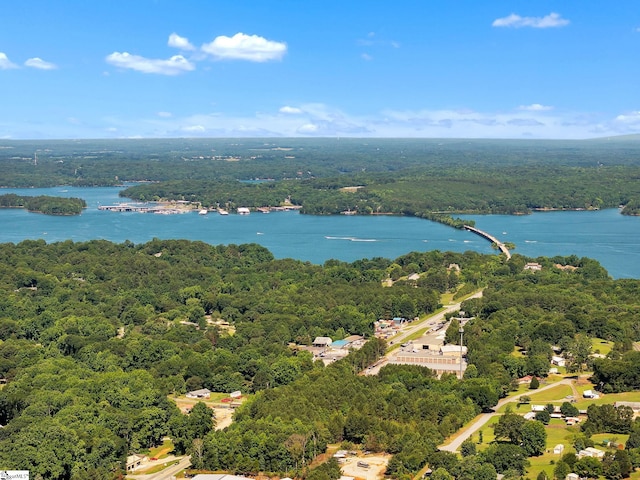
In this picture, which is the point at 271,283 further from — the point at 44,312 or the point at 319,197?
the point at 319,197

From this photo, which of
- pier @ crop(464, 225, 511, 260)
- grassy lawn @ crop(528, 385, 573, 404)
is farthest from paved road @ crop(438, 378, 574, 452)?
pier @ crop(464, 225, 511, 260)

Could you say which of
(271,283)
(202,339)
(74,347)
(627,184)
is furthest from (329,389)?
(627,184)

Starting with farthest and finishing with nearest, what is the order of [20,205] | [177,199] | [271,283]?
[177,199] → [20,205] → [271,283]

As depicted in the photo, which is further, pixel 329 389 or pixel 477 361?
pixel 477 361

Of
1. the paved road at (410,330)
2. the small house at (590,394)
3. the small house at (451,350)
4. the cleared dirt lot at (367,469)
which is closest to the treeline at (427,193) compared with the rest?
the paved road at (410,330)

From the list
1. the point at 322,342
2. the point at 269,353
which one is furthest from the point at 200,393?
the point at 322,342

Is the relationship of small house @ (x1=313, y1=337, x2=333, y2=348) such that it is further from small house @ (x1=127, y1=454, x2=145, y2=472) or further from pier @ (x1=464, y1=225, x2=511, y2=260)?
pier @ (x1=464, y1=225, x2=511, y2=260)

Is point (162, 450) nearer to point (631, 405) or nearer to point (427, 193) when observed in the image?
point (631, 405)
